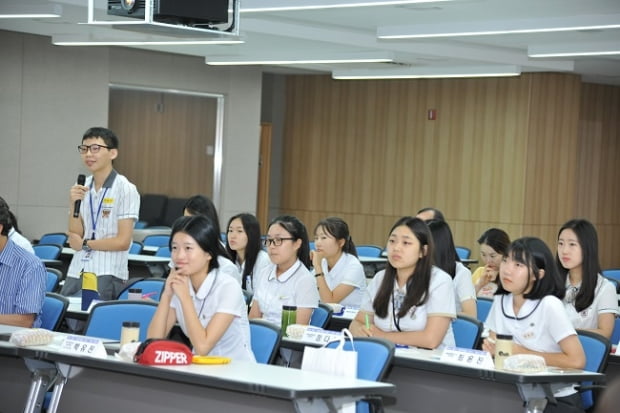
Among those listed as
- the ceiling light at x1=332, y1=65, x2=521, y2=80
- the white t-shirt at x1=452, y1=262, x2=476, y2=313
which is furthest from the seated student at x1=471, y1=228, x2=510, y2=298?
the ceiling light at x1=332, y1=65, x2=521, y2=80

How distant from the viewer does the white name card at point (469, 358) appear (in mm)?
4543

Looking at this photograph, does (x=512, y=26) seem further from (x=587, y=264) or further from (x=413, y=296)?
(x=413, y=296)

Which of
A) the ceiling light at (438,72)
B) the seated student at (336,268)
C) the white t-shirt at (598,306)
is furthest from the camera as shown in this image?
the ceiling light at (438,72)

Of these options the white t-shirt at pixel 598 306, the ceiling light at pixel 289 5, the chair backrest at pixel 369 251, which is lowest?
the chair backrest at pixel 369 251

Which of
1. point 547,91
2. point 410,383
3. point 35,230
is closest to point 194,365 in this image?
point 410,383

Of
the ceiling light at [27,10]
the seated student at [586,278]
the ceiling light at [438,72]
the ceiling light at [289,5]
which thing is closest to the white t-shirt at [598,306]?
the seated student at [586,278]

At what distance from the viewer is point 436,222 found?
20.7 ft

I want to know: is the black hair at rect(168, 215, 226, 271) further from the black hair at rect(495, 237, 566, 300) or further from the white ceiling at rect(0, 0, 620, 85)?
the white ceiling at rect(0, 0, 620, 85)

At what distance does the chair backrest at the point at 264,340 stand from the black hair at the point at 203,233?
1.14 feet

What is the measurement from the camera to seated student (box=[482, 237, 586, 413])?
4.80 meters

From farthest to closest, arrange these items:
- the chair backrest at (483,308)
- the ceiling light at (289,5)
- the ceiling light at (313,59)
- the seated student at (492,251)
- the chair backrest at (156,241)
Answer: the ceiling light at (313,59), the chair backrest at (156,241), the ceiling light at (289,5), the seated student at (492,251), the chair backrest at (483,308)

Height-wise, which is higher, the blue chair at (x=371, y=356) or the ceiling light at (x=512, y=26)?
the ceiling light at (x=512, y=26)

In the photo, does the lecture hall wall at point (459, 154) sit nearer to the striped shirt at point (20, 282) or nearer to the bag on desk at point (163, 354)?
the striped shirt at point (20, 282)

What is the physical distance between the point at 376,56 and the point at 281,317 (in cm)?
698
